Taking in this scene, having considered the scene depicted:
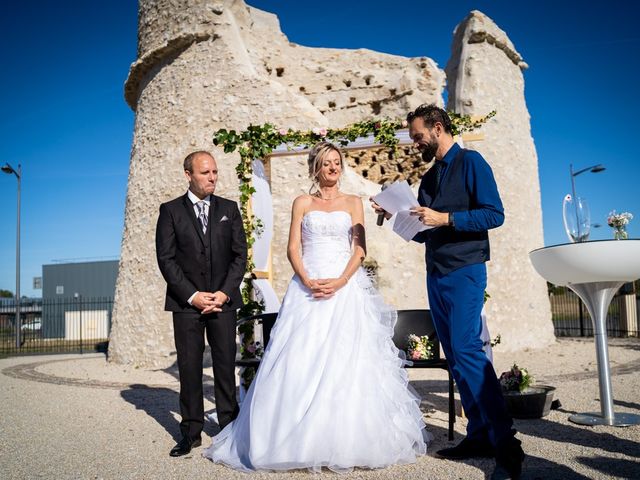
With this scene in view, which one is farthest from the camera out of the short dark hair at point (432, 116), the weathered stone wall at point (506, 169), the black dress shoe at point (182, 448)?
the weathered stone wall at point (506, 169)

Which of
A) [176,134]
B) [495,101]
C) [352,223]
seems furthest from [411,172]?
[352,223]

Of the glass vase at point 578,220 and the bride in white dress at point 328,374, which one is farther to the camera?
the glass vase at point 578,220

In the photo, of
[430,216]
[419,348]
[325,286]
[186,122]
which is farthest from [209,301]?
[186,122]

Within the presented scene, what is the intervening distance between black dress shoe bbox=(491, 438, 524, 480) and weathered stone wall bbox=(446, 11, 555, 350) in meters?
8.19

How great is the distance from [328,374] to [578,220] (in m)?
2.46

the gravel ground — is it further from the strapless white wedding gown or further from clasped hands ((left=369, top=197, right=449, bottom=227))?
clasped hands ((left=369, top=197, right=449, bottom=227))

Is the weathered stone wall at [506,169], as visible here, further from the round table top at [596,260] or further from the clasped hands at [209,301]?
the clasped hands at [209,301]

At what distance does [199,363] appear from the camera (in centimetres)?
394

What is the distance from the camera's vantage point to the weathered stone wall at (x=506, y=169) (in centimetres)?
1086

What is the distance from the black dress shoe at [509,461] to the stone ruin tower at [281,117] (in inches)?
286

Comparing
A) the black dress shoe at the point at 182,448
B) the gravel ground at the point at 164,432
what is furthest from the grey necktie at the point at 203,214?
the gravel ground at the point at 164,432

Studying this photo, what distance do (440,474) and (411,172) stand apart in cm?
887

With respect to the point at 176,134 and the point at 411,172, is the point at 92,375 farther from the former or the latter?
the point at 411,172

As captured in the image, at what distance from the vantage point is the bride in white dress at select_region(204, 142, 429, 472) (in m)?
3.04
